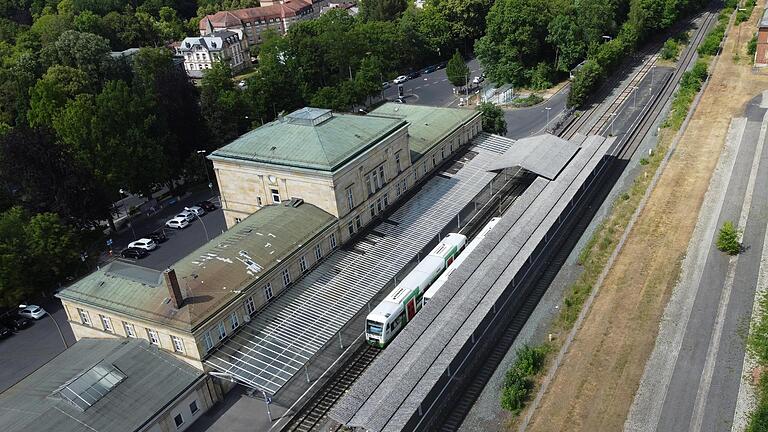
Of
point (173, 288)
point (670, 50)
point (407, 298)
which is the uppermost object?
point (173, 288)

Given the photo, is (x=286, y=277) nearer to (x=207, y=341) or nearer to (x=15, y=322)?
(x=207, y=341)

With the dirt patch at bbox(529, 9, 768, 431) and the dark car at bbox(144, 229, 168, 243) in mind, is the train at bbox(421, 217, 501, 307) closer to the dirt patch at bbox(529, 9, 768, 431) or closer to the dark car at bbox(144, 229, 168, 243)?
the dirt patch at bbox(529, 9, 768, 431)

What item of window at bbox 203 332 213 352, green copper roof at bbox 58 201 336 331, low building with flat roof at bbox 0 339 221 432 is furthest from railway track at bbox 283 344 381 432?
green copper roof at bbox 58 201 336 331

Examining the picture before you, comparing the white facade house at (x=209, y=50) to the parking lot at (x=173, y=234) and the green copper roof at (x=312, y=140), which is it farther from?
the green copper roof at (x=312, y=140)

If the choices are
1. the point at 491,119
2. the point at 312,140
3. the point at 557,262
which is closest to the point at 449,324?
the point at 557,262

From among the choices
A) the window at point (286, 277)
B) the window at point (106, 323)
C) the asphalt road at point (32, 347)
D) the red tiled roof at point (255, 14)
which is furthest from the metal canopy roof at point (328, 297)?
the red tiled roof at point (255, 14)

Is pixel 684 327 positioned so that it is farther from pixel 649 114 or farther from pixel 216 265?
pixel 649 114

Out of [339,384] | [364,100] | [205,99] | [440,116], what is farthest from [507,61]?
[339,384]
